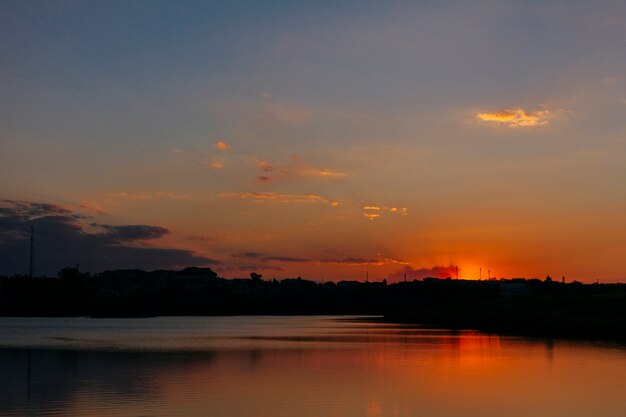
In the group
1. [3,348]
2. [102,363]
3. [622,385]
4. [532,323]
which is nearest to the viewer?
[622,385]

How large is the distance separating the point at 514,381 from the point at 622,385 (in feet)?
18.4

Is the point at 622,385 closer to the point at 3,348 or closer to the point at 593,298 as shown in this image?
Answer: the point at 3,348

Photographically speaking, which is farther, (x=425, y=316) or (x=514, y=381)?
(x=425, y=316)

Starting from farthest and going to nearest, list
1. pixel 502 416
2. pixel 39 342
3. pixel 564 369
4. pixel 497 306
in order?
pixel 497 306 < pixel 39 342 < pixel 564 369 < pixel 502 416

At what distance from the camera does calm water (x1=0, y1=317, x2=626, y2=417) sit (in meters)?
34.6

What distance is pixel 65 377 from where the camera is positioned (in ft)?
151

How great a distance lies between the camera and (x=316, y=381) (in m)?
44.7

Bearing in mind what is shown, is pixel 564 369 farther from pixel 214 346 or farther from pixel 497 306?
pixel 497 306

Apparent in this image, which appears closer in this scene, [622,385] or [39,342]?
[622,385]

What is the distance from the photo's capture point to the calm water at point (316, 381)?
1361 inches

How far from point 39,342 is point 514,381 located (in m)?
53.4

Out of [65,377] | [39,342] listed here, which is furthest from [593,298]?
[65,377]

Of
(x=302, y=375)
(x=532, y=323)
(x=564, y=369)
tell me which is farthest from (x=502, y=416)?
(x=532, y=323)

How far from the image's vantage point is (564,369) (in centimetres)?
5188
